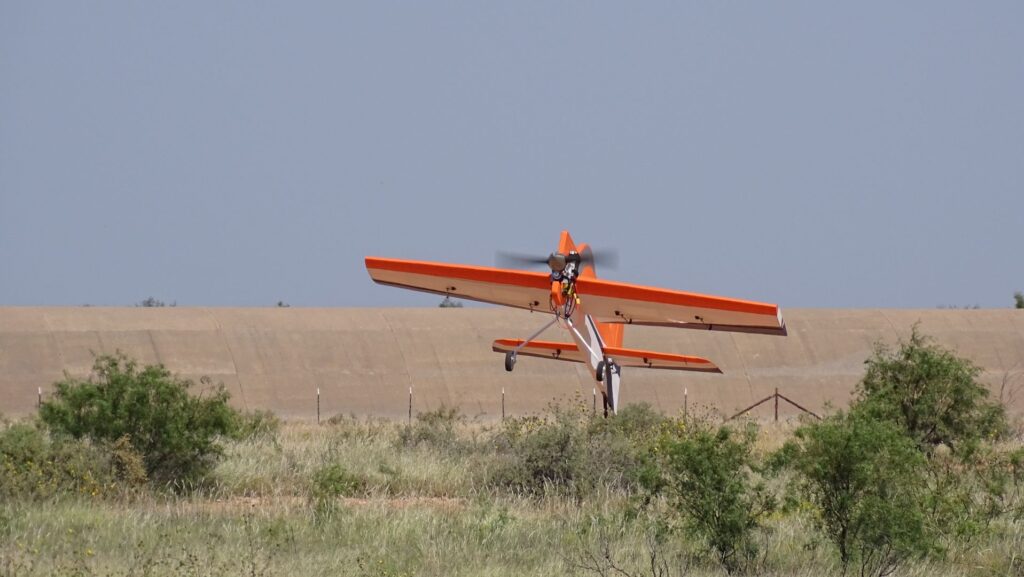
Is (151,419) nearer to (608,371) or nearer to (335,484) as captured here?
(335,484)

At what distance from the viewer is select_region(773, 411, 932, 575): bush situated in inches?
507

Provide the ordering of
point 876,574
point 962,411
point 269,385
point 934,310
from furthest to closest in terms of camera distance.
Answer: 1. point 934,310
2. point 269,385
3. point 962,411
4. point 876,574

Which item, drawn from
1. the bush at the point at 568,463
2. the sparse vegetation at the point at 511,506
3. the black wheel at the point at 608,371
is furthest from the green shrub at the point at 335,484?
the black wheel at the point at 608,371

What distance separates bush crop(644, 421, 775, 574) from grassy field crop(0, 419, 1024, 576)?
216 mm

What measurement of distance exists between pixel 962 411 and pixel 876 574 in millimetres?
10865

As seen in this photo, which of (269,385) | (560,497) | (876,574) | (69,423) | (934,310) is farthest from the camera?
(934,310)

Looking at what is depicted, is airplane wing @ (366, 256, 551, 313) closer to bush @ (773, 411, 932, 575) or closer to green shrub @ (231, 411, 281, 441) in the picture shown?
green shrub @ (231, 411, 281, 441)

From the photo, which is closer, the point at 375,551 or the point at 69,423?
the point at 375,551

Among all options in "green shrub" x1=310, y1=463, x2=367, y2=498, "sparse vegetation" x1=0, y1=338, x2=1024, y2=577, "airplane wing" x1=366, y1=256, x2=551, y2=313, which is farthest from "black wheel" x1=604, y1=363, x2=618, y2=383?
"green shrub" x1=310, y1=463, x2=367, y2=498

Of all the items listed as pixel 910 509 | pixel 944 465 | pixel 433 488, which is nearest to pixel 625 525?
pixel 910 509

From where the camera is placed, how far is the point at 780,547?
13.5 meters

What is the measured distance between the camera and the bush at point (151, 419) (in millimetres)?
18453

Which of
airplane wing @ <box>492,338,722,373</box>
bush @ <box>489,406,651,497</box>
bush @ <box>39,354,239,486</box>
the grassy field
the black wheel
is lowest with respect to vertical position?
the grassy field

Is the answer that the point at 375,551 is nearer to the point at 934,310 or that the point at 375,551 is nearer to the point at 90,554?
the point at 90,554
